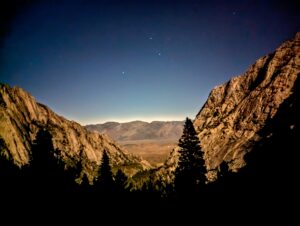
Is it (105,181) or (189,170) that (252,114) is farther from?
(189,170)

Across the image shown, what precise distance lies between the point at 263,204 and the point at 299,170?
1143cm

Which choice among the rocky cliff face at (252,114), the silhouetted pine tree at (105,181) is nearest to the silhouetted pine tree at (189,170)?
the silhouetted pine tree at (105,181)

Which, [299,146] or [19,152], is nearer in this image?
[299,146]

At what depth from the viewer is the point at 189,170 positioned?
3416cm

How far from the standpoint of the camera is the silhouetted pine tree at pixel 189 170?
32.2 metres

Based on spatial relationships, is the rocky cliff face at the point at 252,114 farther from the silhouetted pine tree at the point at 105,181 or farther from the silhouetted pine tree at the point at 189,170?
the silhouetted pine tree at the point at 189,170

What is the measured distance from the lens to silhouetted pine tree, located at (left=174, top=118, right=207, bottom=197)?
3216 cm

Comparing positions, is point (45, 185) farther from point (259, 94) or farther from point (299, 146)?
point (259, 94)

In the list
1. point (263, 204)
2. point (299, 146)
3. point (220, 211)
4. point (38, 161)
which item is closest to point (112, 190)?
point (38, 161)

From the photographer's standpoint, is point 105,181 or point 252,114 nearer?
point 105,181

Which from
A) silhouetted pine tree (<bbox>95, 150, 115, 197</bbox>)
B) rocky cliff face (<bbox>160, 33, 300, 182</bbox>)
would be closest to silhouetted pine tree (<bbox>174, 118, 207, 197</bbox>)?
silhouetted pine tree (<bbox>95, 150, 115, 197</bbox>)

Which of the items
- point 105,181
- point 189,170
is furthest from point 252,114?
point 189,170

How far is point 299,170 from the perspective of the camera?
101 feet

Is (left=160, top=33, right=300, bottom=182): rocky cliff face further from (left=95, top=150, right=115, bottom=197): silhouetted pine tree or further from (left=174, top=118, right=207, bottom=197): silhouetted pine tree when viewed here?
(left=174, top=118, right=207, bottom=197): silhouetted pine tree
